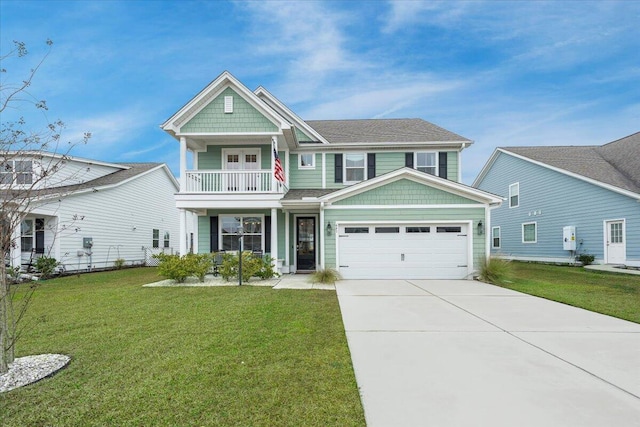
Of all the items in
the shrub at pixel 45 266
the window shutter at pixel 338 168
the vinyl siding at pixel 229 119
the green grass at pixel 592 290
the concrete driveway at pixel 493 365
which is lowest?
the green grass at pixel 592 290

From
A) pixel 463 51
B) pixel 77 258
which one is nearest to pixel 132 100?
pixel 77 258

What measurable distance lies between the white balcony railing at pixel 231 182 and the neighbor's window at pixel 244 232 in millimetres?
1676

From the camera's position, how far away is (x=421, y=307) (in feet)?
24.8

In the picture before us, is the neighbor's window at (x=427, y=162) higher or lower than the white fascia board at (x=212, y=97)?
lower

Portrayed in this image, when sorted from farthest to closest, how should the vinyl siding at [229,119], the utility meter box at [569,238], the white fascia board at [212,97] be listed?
1. the utility meter box at [569,238]
2. the vinyl siding at [229,119]
3. the white fascia board at [212,97]

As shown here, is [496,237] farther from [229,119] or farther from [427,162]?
[229,119]

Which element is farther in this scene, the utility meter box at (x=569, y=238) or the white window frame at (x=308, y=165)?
the utility meter box at (x=569, y=238)

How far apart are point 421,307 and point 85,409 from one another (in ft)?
20.9

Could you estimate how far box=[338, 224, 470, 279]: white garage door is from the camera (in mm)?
12398

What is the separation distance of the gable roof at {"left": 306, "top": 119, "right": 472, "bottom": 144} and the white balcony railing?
372 cm

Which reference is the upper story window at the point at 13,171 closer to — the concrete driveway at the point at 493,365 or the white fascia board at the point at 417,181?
the concrete driveway at the point at 493,365

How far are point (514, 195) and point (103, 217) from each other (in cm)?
2393

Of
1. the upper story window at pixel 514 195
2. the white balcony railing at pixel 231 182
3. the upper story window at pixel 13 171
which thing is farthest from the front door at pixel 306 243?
the upper story window at pixel 514 195

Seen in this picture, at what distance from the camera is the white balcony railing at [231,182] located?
1283 cm
